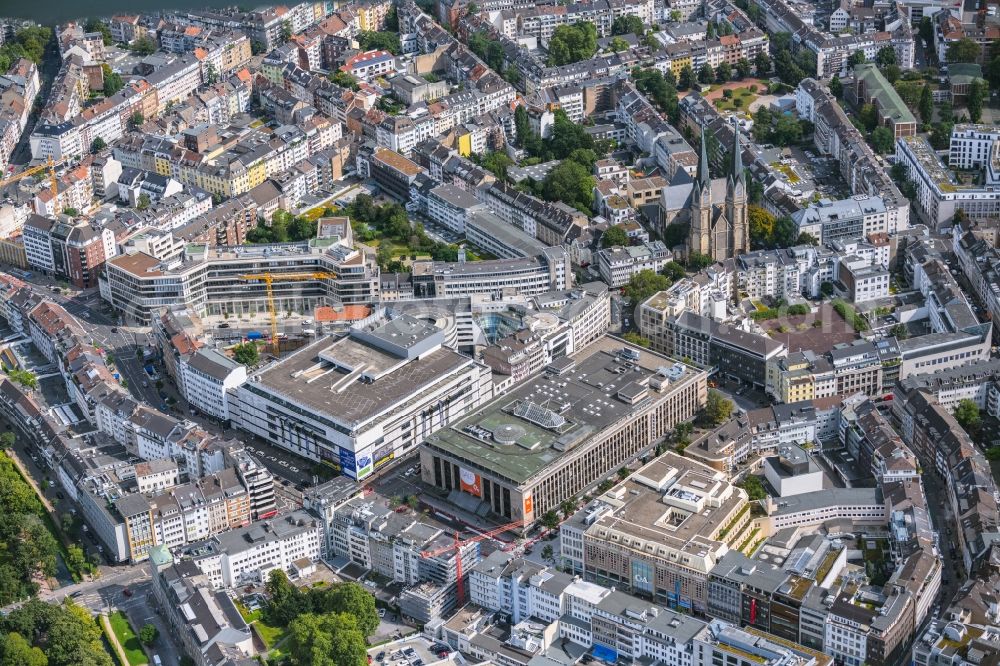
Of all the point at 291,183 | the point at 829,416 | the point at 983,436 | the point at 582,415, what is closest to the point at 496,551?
the point at 582,415

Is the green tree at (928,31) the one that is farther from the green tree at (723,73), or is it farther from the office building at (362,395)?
the office building at (362,395)

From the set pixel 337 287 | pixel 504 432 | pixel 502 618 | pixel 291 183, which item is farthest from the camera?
pixel 291 183

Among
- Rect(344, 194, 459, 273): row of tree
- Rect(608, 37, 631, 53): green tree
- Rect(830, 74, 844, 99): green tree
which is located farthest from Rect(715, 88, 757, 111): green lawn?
Rect(344, 194, 459, 273): row of tree

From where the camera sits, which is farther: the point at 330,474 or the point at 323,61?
the point at 323,61

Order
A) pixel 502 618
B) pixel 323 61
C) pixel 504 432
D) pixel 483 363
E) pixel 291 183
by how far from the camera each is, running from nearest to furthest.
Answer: pixel 502 618 → pixel 504 432 → pixel 483 363 → pixel 291 183 → pixel 323 61

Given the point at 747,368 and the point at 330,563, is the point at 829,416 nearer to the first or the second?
the point at 747,368

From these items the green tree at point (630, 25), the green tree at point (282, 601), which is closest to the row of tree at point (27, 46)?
the green tree at point (630, 25)

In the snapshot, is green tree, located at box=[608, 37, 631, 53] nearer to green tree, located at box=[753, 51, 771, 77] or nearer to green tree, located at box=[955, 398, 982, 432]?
green tree, located at box=[753, 51, 771, 77]
